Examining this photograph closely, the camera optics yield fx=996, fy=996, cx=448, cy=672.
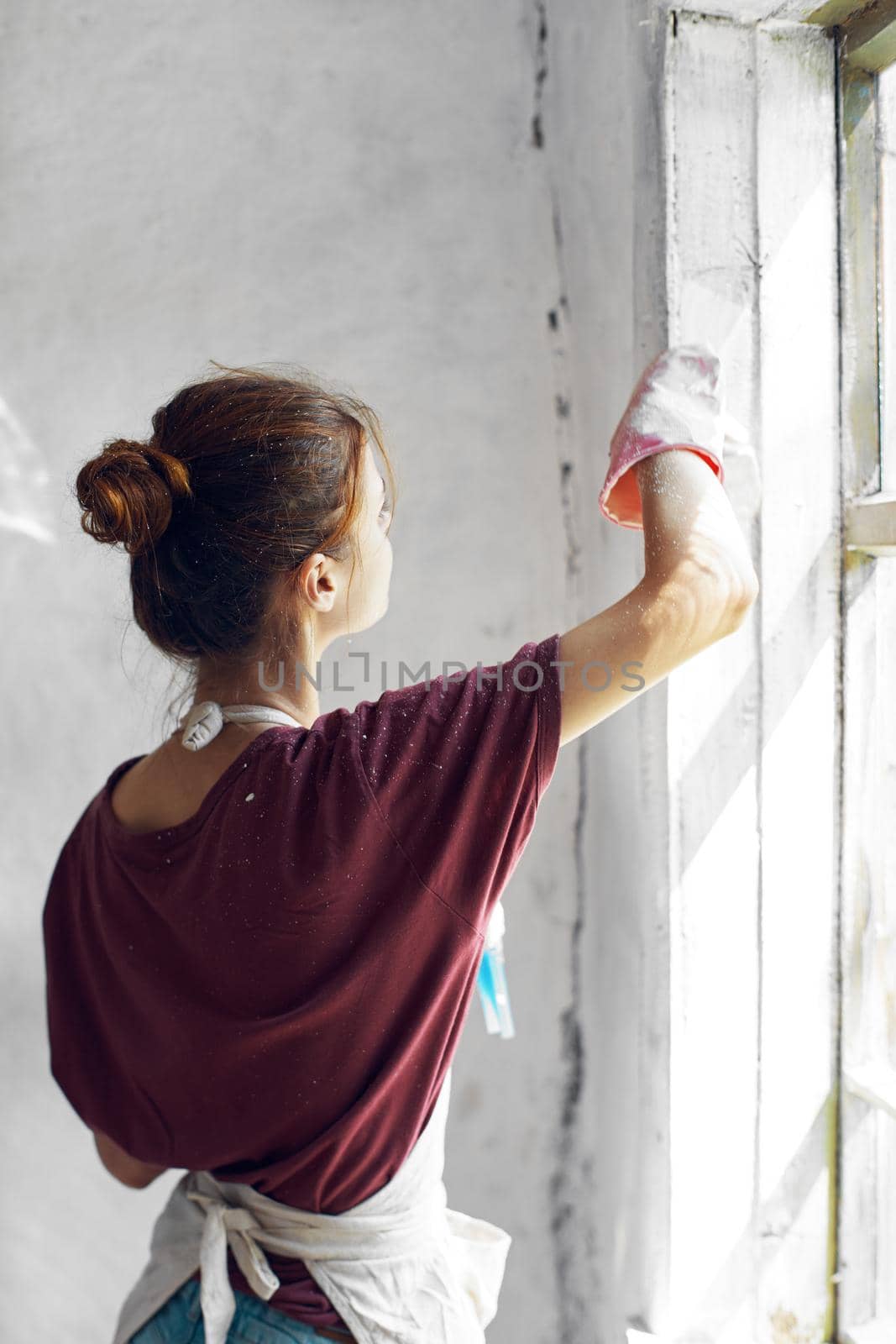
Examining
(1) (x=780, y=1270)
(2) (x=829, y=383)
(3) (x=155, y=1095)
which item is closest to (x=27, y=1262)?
(3) (x=155, y=1095)

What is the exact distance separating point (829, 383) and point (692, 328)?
0.14 m

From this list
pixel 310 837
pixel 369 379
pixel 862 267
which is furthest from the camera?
pixel 369 379

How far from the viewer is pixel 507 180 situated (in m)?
1.13

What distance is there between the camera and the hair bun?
2.29 ft

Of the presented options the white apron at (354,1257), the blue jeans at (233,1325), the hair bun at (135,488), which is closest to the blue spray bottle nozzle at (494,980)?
the white apron at (354,1257)

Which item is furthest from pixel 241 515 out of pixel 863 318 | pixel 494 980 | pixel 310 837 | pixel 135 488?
pixel 863 318

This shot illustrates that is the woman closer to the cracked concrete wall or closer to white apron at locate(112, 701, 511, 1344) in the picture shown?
white apron at locate(112, 701, 511, 1344)

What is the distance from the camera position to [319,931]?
2.27 ft

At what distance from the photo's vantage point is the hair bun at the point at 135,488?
697 mm

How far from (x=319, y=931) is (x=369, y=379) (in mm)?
682

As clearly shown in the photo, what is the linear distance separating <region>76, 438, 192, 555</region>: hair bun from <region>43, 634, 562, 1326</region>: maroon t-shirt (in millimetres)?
175

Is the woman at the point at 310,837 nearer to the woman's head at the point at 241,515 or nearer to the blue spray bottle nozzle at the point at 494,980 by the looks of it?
the woman's head at the point at 241,515

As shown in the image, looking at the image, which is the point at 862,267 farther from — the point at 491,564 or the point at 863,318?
the point at 491,564

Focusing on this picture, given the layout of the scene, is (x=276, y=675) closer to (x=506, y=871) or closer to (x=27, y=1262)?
(x=506, y=871)
